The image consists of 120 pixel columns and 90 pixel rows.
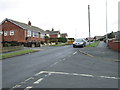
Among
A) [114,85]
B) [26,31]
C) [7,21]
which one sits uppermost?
[7,21]

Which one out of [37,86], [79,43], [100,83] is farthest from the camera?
[79,43]

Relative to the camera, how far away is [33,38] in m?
44.9

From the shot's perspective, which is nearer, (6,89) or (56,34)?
(6,89)

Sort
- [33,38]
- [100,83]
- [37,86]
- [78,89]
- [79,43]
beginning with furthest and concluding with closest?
[33,38] → [79,43] → [100,83] → [37,86] → [78,89]

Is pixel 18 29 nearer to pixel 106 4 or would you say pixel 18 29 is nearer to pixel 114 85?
pixel 106 4

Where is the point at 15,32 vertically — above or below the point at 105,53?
above

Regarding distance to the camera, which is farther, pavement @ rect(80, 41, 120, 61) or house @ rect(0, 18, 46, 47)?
house @ rect(0, 18, 46, 47)

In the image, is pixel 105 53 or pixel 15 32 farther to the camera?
pixel 15 32

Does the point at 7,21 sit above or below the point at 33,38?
above

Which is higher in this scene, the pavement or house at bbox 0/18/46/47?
house at bbox 0/18/46/47

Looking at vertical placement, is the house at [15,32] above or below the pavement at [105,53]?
above

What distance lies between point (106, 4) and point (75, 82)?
28.1m

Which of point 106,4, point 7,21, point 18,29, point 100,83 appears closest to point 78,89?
point 100,83

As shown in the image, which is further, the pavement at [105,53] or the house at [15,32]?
the house at [15,32]
